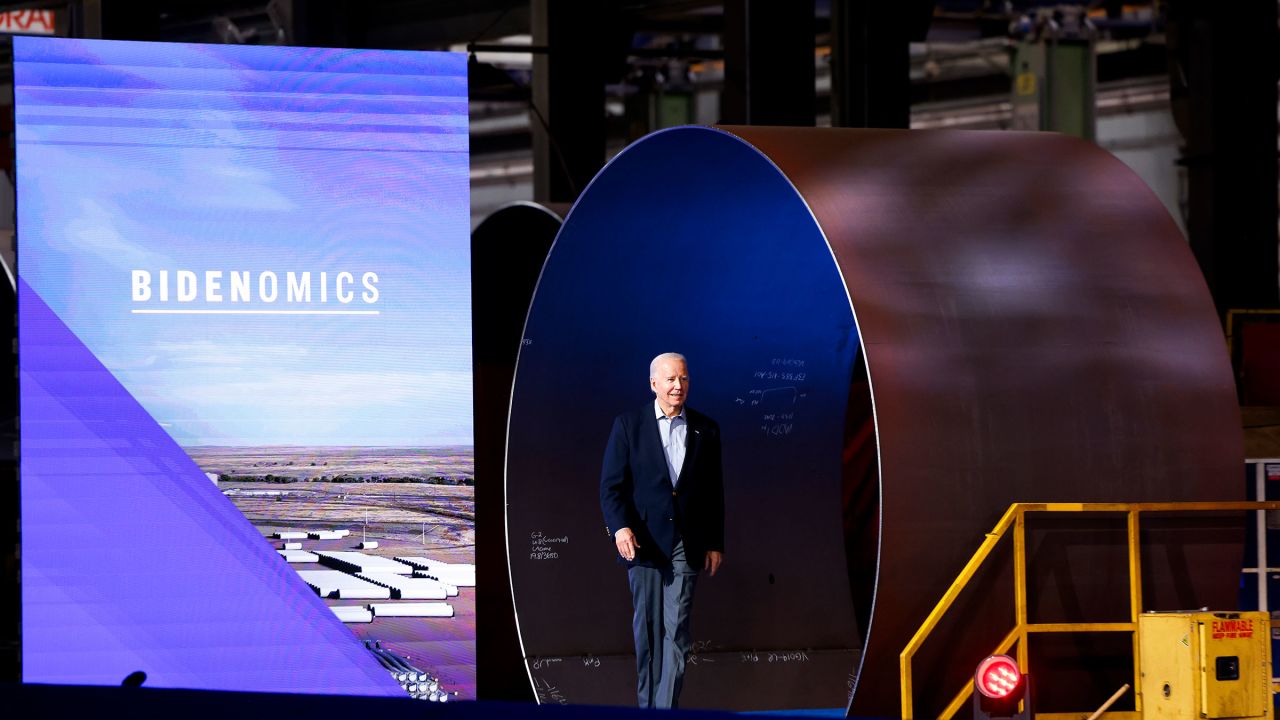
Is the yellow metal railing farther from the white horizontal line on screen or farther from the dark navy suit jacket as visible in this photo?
the white horizontal line on screen

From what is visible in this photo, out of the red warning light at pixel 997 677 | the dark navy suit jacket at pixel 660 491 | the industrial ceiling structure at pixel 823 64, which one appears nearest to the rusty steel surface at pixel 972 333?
the red warning light at pixel 997 677

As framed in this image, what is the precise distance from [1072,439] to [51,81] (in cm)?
506

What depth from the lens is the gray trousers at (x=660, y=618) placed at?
9.24m

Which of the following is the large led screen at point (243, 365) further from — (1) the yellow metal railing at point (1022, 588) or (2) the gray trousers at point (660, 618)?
(1) the yellow metal railing at point (1022, 588)

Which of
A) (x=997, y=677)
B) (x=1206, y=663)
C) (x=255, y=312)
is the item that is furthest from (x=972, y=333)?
(x=255, y=312)

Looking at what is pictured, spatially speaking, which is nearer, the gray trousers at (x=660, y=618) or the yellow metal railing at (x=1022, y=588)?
the yellow metal railing at (x=1022, y=588)

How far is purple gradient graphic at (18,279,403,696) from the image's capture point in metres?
7.55

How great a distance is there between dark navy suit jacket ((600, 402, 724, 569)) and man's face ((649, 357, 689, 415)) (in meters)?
0.11

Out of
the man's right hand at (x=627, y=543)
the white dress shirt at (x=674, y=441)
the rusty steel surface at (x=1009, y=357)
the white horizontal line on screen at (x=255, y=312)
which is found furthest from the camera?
the white dress shirt at (x=674, y=441)

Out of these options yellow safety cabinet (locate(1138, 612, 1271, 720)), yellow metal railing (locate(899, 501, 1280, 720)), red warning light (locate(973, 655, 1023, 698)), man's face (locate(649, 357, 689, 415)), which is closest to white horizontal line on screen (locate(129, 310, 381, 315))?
man's face (locate(649, 357, 689, 415))

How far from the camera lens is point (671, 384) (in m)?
9.32

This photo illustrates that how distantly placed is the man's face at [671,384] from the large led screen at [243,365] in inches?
60.1

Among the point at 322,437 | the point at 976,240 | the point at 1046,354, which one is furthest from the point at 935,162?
the point at 322,437

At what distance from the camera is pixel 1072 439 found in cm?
782
